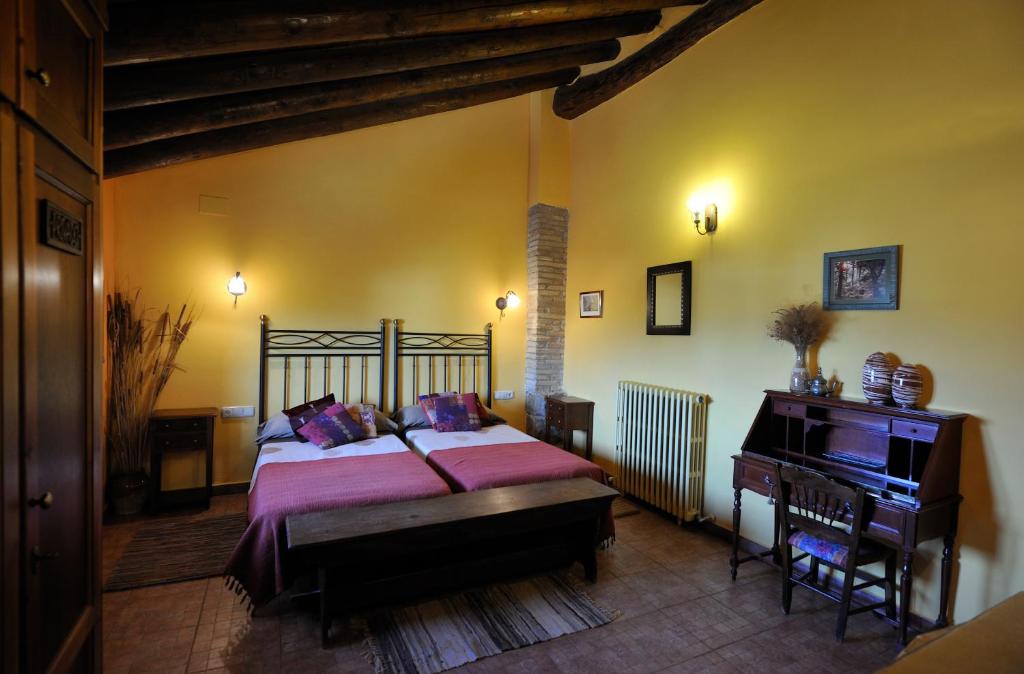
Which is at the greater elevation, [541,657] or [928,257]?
[928,257]

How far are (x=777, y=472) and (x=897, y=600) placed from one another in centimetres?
90

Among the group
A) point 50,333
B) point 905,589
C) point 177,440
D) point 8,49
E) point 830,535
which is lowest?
point 905,589

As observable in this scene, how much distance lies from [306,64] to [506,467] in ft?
8.93

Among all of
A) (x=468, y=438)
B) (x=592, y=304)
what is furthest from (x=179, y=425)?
(x=592, y=304)

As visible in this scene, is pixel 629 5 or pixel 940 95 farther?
pixel 629 5

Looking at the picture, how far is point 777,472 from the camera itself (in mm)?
2496

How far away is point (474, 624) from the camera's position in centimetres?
243

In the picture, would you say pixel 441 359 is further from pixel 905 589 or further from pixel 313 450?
pixel 905 589

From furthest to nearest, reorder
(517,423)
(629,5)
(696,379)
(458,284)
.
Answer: (517,423) < (458,284) < (696,379) < (629,5)

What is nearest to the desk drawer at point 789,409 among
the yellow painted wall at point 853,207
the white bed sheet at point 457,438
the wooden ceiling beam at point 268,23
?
the yellow painted wall at point 853,207

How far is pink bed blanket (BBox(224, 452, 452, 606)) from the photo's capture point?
234cm

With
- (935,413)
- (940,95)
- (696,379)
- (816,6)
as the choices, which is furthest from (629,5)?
(935,413)

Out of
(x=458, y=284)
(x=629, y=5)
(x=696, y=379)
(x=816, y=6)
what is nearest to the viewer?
(x=816, y=6)

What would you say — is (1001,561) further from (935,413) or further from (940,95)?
(940,95)
